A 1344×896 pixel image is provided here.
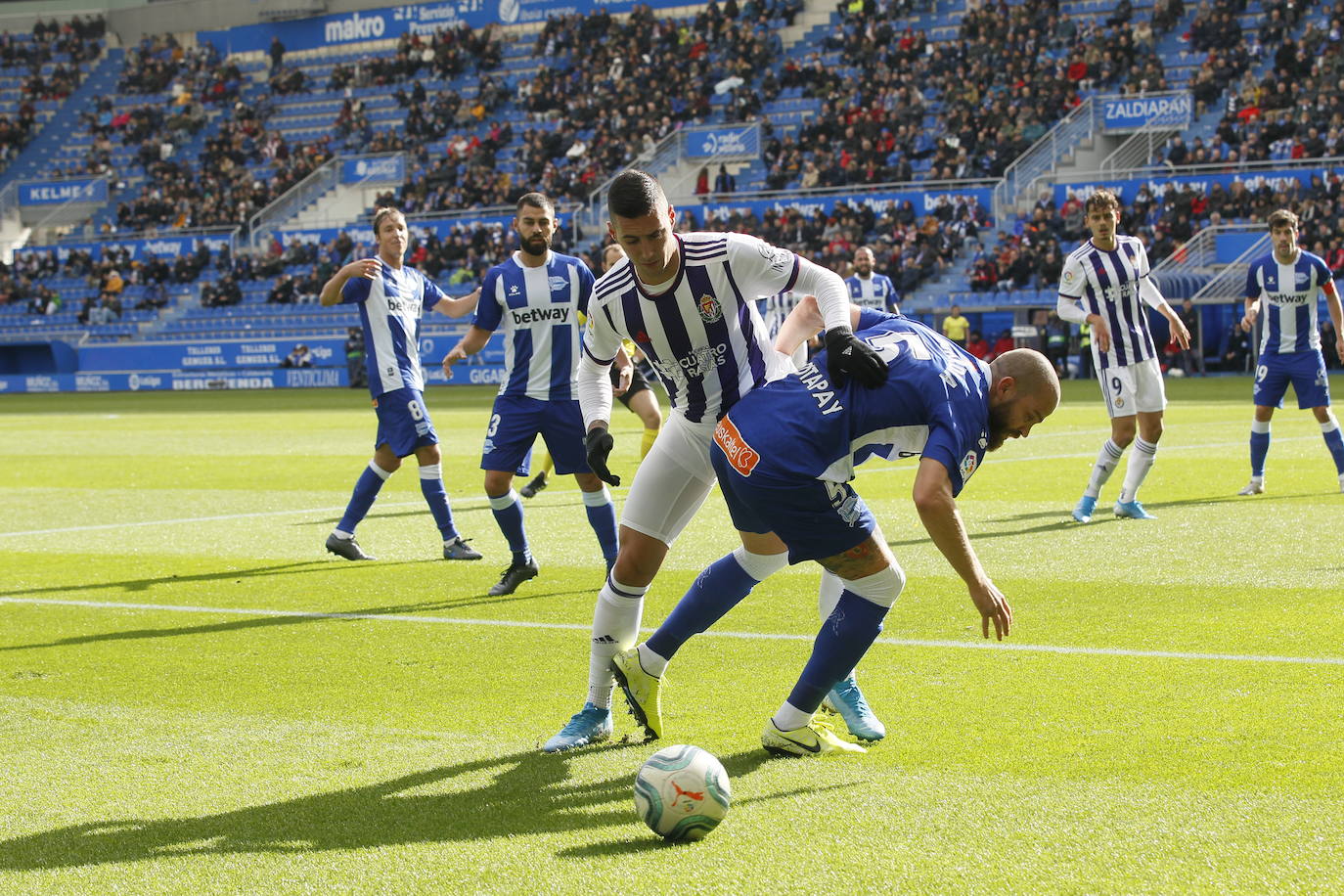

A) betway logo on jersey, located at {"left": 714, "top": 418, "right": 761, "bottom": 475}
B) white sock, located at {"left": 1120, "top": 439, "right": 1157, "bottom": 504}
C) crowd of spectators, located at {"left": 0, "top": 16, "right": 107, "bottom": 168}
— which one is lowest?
white sock, located at {"left": 1120, "top": 439, "right": 1157, "bottom": 504}

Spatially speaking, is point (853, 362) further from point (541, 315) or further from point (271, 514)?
point (271, 514)

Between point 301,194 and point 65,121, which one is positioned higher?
point 65,121

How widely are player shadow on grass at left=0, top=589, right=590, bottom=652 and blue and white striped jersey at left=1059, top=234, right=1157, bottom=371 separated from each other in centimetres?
503

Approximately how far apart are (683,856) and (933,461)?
129 cm

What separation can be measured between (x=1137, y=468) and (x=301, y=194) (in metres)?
41.1

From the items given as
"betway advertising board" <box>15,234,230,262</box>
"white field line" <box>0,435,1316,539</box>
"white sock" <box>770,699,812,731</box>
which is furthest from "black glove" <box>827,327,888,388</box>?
"betway advertising board" <box>15,234,230,262</box>

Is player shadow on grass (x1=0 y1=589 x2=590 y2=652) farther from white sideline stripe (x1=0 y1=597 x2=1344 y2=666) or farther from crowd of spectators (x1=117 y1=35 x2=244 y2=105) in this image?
crowd of spectators (x1=117 y1=35 x2=244 y2=105)

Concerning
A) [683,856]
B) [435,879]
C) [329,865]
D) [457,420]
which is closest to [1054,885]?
[683,856]

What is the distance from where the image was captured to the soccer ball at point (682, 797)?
4.05m

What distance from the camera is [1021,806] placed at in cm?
418

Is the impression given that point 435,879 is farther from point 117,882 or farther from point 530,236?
point 530,236

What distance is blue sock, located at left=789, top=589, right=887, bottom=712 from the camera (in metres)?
4.71

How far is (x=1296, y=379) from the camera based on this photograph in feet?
40.7

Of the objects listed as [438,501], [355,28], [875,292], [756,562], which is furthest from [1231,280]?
[355,28]
